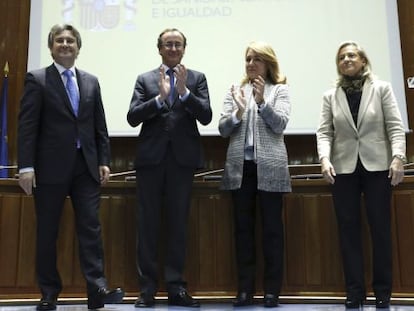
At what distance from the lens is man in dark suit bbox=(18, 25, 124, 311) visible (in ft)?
7.52

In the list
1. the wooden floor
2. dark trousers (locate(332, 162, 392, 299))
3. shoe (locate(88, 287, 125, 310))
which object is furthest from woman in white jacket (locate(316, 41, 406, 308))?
shoe (locate(88, 287, 125, 310))

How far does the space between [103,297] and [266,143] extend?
3.46 feet

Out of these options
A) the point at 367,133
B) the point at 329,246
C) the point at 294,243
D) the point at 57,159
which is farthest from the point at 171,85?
the point at 329,246

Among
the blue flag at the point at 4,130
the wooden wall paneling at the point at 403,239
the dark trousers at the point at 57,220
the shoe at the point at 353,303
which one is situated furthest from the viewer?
the blue flag at the point at 4,130

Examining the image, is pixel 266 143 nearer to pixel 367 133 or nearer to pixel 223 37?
pixel 367 133

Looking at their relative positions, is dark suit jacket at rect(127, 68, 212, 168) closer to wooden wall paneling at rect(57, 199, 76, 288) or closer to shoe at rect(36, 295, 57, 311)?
wooden wall paneling at rect(57, 199, 76, 288)

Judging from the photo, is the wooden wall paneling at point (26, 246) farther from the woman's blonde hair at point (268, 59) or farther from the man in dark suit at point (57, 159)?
the woman's blonde hair at point (268, 59)

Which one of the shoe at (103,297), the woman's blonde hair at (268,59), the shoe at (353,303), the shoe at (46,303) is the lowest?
the shoe at (353,303)

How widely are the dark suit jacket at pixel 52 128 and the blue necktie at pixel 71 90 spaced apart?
0.08 ft

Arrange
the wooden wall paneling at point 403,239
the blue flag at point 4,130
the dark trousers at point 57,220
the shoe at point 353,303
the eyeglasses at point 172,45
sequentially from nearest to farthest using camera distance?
the dark trousers at point 57,220, the shoe at point 353,303, the eyeglasses at point 172,45, the wooden wall paneling at point 403,239, the blue flag at point 4,130

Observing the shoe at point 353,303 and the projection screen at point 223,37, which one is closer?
the shoe at point 353,303

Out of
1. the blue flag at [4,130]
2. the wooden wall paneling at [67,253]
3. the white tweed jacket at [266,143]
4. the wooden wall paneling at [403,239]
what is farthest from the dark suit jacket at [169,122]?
the blue flag at [4,130]

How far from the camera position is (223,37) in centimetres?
378

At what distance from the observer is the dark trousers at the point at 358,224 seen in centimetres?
239
